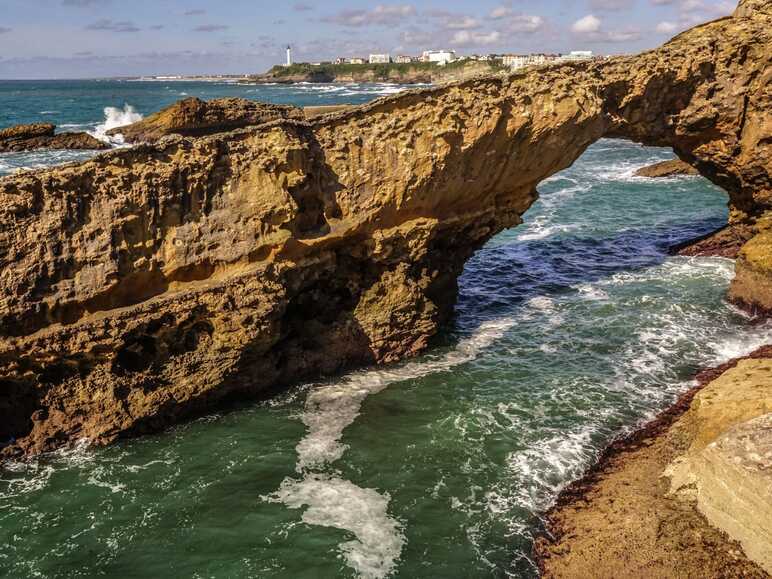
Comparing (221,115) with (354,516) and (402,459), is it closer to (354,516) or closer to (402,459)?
(402,459)

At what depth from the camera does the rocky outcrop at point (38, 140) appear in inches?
1998

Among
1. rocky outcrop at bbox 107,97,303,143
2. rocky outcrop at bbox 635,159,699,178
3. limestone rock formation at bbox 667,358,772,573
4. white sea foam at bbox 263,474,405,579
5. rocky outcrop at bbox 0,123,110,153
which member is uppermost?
rocky outcrop at bbox 107,97,303,143

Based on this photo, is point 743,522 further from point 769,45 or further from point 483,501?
point 769,45

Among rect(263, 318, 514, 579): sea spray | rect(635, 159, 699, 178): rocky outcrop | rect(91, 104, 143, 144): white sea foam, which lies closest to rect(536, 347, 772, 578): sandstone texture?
rect(263, 318, 514, 579): sea spray

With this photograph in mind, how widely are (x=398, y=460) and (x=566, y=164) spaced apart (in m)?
11.9

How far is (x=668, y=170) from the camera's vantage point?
44188mm

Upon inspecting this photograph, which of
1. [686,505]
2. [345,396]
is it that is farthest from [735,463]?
[345,396]

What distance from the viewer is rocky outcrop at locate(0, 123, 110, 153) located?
50.8 metres

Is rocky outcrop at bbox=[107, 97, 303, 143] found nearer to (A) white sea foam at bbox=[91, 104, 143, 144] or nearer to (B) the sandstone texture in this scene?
(B) the sandstone texture

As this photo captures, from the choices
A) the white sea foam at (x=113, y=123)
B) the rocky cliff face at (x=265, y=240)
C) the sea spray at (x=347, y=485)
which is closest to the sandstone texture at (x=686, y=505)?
the sea spray at (x=347, y=485)

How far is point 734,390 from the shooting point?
43.1 ft

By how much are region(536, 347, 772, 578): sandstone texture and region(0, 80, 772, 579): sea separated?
71 cm

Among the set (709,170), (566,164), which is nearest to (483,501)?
(566,164)

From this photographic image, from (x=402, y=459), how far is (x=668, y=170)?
38638 millimetres
